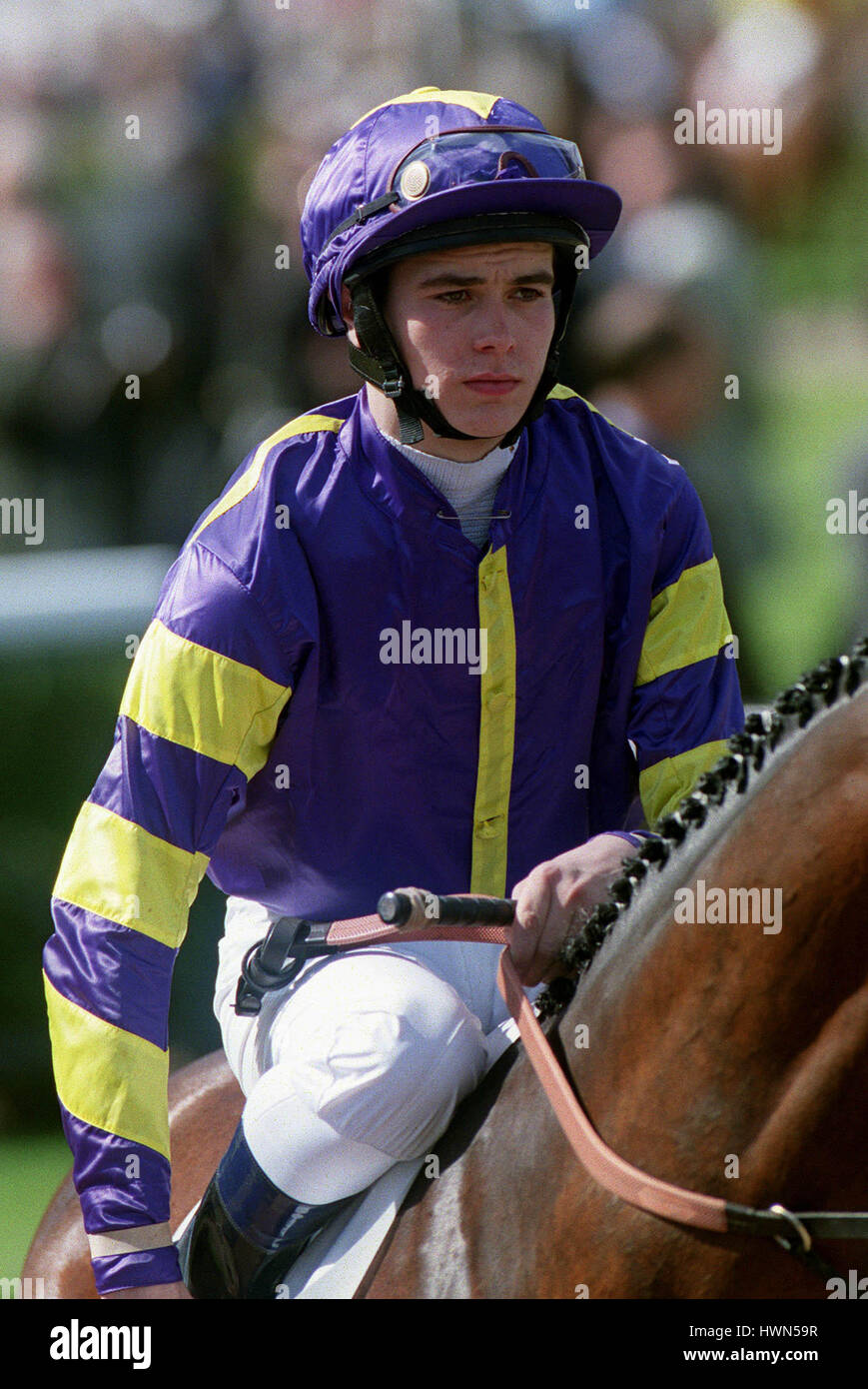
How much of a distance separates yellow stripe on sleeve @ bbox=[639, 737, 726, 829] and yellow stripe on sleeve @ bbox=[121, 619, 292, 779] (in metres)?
0.52

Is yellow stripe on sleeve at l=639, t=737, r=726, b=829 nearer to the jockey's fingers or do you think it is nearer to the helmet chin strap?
the jockey's fingers

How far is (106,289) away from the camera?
4.56 m

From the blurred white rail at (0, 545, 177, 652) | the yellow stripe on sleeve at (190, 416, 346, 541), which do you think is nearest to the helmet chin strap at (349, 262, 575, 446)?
the yellow stripe on sleeve at (190, 416, 346, 541)

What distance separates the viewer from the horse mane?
1.49 meters

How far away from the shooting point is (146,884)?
1.99 metres

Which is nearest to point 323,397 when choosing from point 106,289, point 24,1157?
point 106,289

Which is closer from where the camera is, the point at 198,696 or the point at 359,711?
the point at 198,696

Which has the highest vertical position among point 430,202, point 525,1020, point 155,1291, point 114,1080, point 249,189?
point 249,189

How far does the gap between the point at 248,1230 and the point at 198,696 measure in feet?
2.11

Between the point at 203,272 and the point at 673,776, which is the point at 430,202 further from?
the point at 203,272

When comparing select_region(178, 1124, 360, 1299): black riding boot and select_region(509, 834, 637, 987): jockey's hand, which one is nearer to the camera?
select_region(509, 834, 637, 987): jockey's hand

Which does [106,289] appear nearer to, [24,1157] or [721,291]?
[721,291]

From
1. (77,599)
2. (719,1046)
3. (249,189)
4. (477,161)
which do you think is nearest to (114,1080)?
(719,1046)
